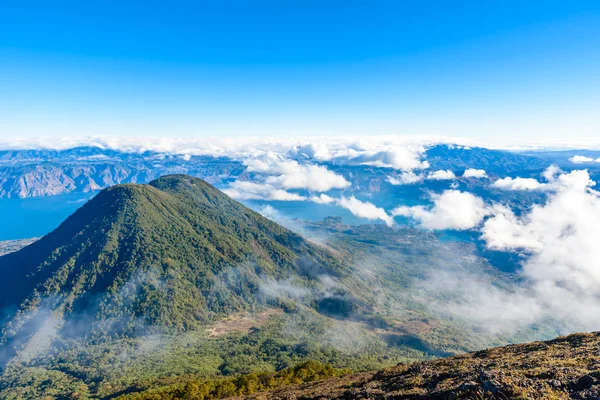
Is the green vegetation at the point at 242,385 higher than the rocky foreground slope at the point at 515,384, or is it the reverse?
the rocky foreground slope at the point at 515,384

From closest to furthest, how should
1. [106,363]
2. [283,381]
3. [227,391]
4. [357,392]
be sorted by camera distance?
[357,392]
[227,391]
[283,381]
[106,363]

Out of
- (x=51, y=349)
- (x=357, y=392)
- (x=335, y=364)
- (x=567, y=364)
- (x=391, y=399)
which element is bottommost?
(x=335, y=364)

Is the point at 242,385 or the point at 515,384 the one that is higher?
the point at 515,384

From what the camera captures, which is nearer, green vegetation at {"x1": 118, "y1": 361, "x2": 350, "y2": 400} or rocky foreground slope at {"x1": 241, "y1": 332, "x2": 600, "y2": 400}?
rocky foreground slope at {"x1": 241, "y1": 332, "x2": 600, "y2": 400}

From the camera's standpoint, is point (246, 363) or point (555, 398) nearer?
point (555, 398)

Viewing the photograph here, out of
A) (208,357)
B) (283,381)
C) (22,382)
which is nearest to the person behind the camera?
(283,381)

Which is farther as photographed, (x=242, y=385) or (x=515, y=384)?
(x=242, y=385)

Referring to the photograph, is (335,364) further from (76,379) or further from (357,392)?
(357,392)

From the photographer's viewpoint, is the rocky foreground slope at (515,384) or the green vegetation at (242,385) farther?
the green vegetation at (242,385)

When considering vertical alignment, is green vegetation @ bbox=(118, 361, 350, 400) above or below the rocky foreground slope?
below

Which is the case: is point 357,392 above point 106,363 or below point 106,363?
above

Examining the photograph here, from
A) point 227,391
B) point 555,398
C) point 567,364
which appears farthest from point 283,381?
point 555,398
